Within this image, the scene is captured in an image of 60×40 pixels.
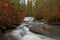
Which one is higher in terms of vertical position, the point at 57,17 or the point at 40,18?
the point at 57,17

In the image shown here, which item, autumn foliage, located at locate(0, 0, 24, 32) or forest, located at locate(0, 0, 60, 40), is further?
forest, located at locate(0, 0, 60, 40)

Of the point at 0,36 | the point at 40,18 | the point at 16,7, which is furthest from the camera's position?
the point at 40,18

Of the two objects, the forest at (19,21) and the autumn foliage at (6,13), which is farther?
the forest at (19,21)

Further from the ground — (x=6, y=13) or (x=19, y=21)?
(x=6, y=13)

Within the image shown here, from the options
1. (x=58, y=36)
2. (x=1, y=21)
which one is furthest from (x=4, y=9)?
(x=58, y=36)

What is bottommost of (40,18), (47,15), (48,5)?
(40,18)

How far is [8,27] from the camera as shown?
11.2 m

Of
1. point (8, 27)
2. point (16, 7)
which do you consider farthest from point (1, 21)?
point (16, 7)

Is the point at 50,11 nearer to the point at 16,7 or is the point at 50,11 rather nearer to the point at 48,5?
the point at 48,5

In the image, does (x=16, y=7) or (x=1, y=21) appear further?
(x=16, y=7)

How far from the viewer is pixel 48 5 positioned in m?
15.5

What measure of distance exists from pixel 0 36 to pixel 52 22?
22.8ft

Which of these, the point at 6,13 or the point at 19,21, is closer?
the point at 6,13

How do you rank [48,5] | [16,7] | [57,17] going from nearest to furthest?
1. [16,7]
2. [57,17]
3. [48,5]
